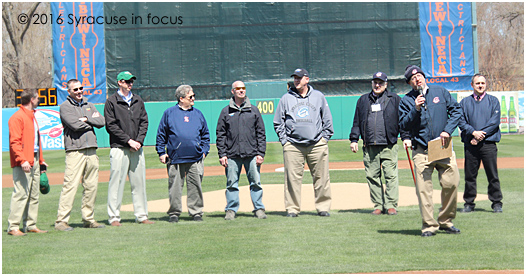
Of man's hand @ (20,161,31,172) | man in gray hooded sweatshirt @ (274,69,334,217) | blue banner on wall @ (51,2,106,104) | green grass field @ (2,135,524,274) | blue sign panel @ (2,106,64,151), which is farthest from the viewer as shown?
blue banner on wall @ (51,2,106,104)

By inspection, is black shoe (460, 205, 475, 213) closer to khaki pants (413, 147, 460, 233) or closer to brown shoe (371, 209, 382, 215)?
brown shoe (371, 209, 382, 215)

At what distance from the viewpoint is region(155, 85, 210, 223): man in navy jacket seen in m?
8.70

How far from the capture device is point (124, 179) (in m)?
8.59

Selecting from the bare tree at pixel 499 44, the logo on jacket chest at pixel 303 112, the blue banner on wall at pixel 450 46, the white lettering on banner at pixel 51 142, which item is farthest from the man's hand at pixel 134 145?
the bare tree at pixel 499 44

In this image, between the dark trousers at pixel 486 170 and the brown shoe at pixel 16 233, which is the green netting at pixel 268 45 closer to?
the dark trousers at pixel 486 170

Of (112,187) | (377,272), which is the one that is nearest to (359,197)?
(112,187)

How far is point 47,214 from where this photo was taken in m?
10.1

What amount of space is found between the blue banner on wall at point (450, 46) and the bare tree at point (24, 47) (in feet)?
81.5

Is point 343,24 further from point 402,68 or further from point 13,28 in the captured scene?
point 13,28

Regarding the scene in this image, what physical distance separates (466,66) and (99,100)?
1753 centimetres

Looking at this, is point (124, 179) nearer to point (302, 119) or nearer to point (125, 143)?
point (125, 143)

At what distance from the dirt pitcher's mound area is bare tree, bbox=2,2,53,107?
33.9 metres

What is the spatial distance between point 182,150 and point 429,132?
10.7 ft

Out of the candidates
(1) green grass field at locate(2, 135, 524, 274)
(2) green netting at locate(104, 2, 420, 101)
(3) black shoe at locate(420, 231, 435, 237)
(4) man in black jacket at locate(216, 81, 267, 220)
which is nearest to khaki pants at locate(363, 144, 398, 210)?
(1) green grass field at locate(2, 135, 524, 274)
